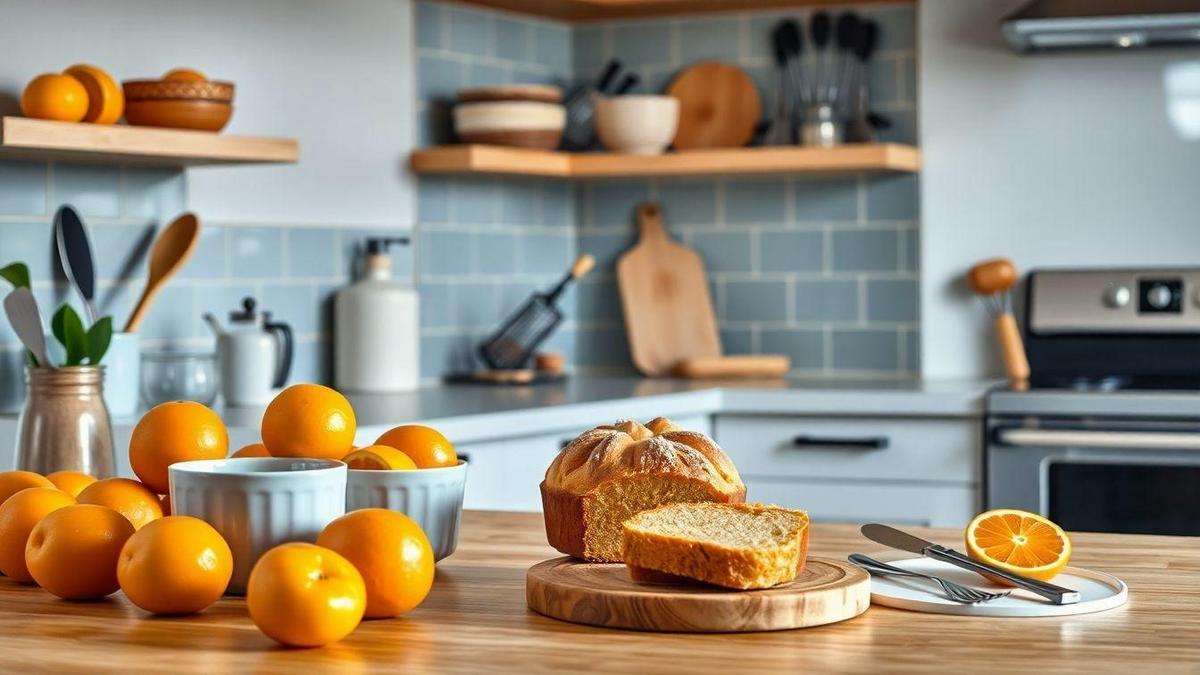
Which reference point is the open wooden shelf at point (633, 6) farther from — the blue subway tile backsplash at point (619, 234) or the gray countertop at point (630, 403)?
the gray countertop at point (630, 403)

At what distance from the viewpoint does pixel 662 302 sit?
4008 millimetres

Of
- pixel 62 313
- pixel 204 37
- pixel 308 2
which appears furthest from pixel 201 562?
pixel 308 2

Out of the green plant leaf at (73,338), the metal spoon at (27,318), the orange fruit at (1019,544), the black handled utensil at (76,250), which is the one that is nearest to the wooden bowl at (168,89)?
the black handled utensil at (76,250)

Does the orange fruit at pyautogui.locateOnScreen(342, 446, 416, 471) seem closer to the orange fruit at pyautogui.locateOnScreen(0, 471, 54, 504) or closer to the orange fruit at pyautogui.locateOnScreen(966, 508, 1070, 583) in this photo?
the orange fruit at pyautogui.locateOnScreen(0, 471, 54, 504)

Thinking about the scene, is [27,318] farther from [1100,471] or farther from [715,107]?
[715,107]

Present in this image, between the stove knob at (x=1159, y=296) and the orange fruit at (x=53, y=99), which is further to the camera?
the stove knob at (x=1159, y=296)

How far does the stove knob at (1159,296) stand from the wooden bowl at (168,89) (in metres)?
2.16

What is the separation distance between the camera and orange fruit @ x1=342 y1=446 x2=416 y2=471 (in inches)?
54.4

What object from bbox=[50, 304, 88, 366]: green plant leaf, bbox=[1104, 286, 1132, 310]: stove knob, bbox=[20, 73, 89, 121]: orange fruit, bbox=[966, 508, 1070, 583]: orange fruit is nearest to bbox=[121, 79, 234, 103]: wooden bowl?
bbox=[20, 73, 89, 121]: orange fruit

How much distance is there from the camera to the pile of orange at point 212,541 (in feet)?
3.66

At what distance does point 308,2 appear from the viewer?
11.1 feet

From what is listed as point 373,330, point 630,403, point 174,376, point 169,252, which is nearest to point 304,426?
point 174,376

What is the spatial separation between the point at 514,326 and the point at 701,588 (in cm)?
265

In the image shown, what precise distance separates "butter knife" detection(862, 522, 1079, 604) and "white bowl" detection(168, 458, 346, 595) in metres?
0.50
